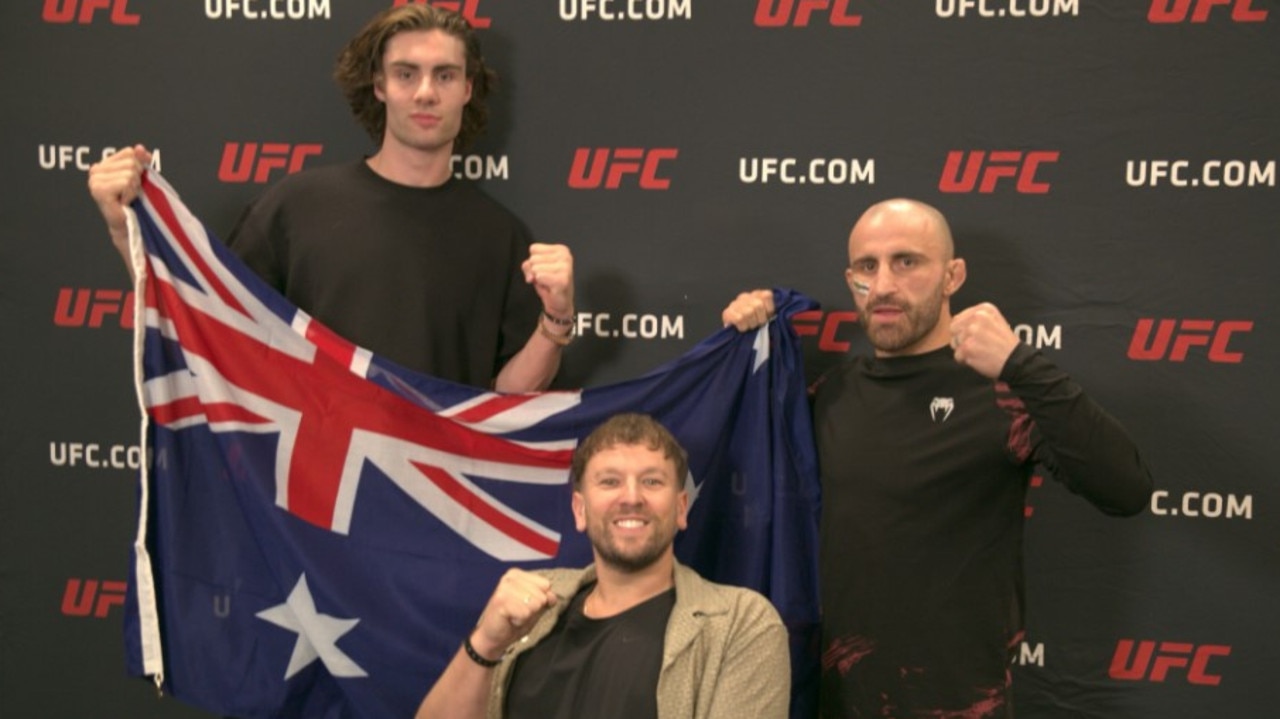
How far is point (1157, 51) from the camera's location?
2.95 m

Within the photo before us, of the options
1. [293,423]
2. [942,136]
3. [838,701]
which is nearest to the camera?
[838,701]

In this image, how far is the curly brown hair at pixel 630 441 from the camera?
8.24 feet

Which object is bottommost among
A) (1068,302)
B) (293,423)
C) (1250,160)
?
(293,423)

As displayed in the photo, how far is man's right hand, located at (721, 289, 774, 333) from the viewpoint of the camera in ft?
9.18

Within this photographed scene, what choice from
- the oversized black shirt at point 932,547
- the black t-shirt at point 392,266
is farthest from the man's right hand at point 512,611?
the black t-shirt at point 392,266

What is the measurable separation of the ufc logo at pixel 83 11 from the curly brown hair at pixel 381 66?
1.94 ft

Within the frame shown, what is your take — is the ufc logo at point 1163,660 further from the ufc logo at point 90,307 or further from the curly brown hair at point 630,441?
the ufc logo at point 90,307

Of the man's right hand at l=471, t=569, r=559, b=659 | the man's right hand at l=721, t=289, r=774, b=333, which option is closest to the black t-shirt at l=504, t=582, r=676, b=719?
the man's right hand at l=471, t=569, r=559, b=659

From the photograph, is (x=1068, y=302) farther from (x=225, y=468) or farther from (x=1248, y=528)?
(x=225, y=468)

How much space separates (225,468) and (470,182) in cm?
89

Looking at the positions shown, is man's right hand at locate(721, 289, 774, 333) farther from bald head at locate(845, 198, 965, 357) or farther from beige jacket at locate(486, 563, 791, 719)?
beige jacket at locate(486, 563, 791, 719)

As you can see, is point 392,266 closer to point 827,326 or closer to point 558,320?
point 558,320

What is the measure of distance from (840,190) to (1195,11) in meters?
0.87

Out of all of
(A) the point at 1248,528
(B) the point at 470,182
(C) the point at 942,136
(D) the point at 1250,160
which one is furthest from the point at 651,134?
(A) the point at 1248,528
